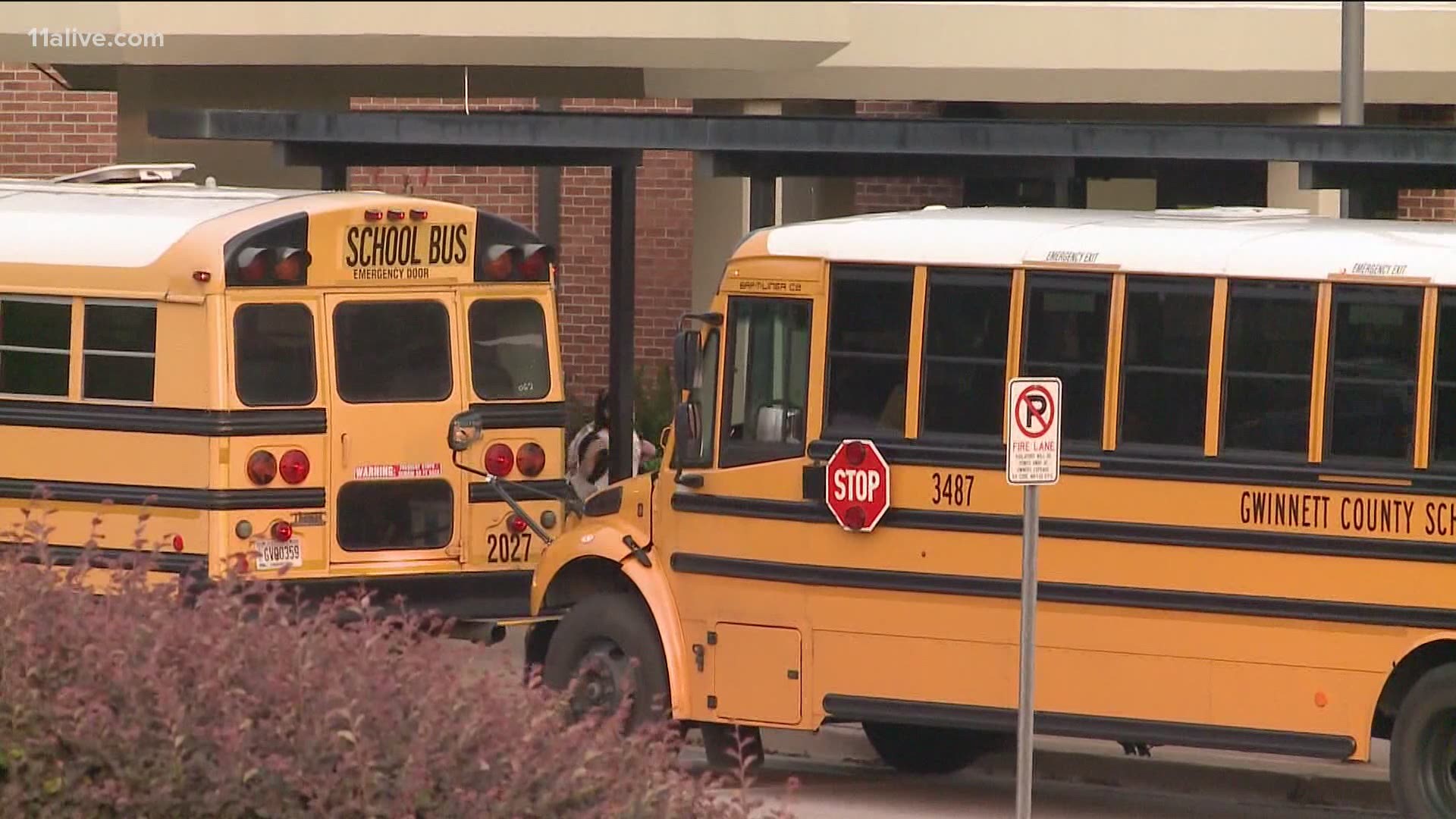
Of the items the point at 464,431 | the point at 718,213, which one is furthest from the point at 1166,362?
the point at 718,213

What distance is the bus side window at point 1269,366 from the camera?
10.5 metres

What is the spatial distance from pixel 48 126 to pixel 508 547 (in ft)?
45.7

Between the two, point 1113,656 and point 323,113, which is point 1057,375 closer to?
point 1113,656

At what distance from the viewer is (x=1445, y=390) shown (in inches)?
402

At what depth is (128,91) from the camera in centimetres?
1984

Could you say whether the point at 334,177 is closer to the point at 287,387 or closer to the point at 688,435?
the point at 287,387

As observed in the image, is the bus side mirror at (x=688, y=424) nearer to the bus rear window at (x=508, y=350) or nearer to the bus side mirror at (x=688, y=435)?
the bus side mirror at (x=688, y=435)

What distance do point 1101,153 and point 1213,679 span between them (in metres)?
4.58

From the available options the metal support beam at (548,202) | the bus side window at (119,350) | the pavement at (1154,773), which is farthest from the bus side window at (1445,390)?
the metal support beam at (548,202)

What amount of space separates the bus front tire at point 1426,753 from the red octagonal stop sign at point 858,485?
90.0 inches

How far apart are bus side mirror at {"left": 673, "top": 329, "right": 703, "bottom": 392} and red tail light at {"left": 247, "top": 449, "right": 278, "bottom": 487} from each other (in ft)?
7.86

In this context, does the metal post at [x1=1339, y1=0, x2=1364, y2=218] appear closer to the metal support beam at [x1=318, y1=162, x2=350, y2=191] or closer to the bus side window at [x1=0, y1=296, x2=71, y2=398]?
the metal support beam at [x1=318, y1=162, x2=350, y2=191]

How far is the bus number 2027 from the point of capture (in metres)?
13.9

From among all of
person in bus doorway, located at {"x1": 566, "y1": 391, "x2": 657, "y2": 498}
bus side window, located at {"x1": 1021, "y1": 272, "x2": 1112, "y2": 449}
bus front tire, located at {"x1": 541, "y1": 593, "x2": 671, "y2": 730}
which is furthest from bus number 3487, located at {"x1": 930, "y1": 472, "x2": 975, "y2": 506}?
person in bus doorway, located at {"x1": 566, "y1": 391, "x2": 657, "y2": 498}
